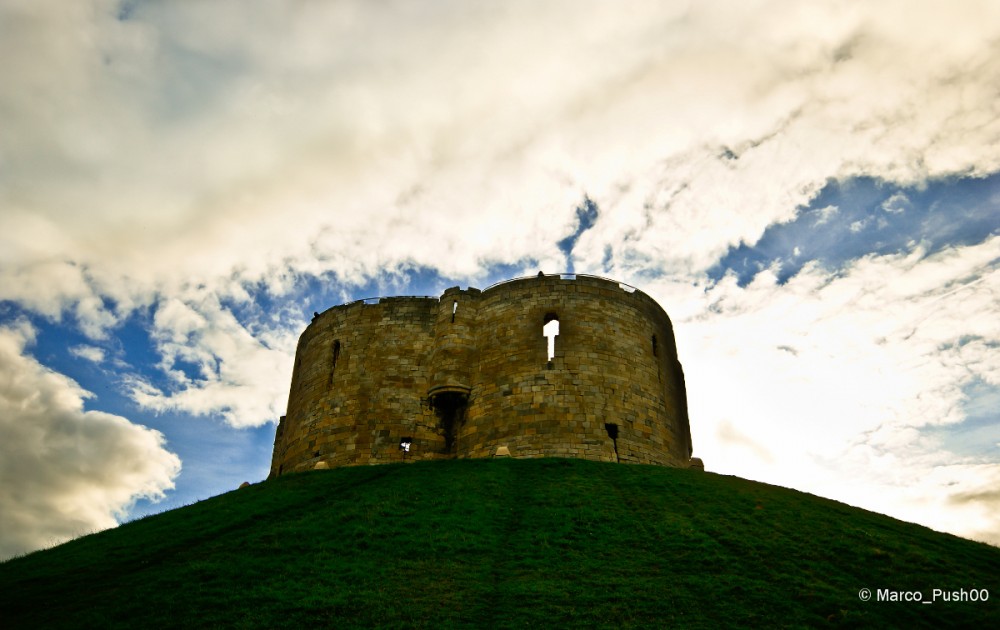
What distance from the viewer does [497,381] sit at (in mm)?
27812

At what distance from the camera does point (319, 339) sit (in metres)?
32.5

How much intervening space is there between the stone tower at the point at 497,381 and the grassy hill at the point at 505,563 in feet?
17.2

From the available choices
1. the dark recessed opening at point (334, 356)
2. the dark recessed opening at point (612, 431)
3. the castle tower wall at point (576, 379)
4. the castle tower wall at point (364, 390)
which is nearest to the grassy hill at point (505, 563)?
the dark recessed opening at point (612, 431)

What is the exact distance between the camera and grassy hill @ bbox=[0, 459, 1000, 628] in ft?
39.6

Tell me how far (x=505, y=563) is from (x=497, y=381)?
1351 cm

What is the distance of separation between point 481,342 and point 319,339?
800cm

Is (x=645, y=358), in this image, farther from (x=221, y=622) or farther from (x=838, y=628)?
(x=221, y=622)

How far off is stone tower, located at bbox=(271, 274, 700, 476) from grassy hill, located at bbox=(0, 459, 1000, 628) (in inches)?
207

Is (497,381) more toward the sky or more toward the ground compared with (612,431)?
more toward the sky

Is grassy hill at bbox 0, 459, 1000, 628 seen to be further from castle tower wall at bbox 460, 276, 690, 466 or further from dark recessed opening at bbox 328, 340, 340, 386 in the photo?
dark recessed opening at bbox 328, 340, 340, 386

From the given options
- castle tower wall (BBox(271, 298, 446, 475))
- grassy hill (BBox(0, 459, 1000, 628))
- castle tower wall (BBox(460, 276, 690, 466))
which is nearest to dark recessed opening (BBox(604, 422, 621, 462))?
castle tower wall (BBox(460, 276, 690, 466))

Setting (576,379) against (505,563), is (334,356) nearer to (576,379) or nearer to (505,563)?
(576,379)

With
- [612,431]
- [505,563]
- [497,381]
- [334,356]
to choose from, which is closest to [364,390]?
[334,356]

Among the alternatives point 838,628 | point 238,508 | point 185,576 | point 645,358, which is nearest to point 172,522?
point 238,508
